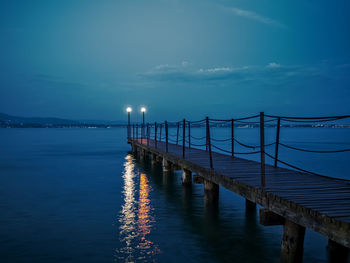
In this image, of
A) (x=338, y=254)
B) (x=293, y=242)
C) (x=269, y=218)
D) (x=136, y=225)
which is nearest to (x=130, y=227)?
(x=136, y=225)

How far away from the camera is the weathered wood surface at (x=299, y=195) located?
4276 mm

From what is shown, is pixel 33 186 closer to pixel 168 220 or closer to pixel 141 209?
pixel 141 209

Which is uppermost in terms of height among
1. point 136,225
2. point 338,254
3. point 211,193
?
point 211,193

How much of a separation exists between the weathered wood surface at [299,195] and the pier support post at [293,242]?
36 cm

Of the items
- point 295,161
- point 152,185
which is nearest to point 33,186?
point 152,185

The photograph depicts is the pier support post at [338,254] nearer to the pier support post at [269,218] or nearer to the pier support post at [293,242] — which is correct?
the pier support post at [293,242]

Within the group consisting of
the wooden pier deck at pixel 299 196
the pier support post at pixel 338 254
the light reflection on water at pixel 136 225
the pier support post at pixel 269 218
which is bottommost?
the light reflection on water at pixel 136 225

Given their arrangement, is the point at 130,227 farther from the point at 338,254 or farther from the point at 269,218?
the point at 338,254

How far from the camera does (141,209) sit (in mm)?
10797

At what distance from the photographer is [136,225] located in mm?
9016

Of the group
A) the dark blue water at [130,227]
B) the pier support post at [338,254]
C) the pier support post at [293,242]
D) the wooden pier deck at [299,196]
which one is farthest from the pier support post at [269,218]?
the pier support post at [338,254]

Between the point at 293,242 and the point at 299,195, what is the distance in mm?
795

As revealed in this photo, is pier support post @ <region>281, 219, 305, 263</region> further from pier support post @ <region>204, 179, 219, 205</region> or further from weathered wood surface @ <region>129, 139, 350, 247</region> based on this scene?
pier support post @ <region>204, 179, 219, 205</region>

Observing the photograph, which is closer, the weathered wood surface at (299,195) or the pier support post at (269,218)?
the weathered wood surface at (299,195)
